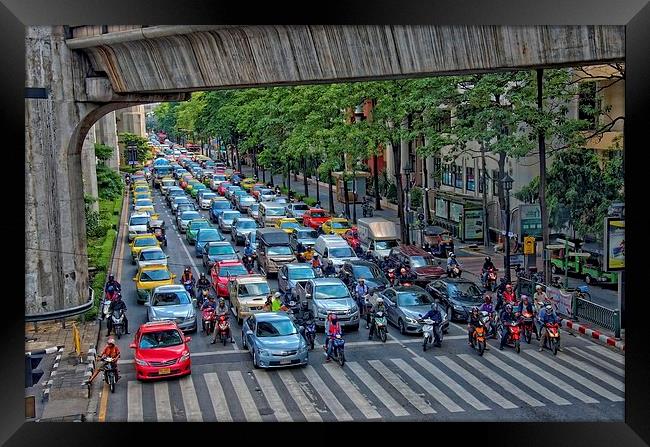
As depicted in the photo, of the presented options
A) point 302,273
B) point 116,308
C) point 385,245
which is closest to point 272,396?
point 116,308

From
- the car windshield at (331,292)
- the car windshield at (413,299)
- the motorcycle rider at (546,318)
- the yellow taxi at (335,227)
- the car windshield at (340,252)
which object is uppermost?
the yellow taxi at (335,227)

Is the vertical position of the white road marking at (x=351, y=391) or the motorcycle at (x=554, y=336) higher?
the motorcycle at (x=554, y=336)

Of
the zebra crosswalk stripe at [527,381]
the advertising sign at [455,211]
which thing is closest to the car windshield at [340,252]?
A: the advertising sign at [455,211]

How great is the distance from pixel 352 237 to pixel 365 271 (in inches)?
373

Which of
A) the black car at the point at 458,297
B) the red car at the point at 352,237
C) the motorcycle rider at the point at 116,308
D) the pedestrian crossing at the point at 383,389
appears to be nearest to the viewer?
the pedestrian crossing at the point at 383,389

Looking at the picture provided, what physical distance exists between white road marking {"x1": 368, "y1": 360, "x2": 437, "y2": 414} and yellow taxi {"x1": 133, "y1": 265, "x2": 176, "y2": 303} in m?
10.6

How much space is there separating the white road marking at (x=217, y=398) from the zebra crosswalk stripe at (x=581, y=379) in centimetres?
797

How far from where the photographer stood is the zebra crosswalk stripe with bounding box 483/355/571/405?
64.5 feet

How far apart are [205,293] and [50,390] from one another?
27.2ft

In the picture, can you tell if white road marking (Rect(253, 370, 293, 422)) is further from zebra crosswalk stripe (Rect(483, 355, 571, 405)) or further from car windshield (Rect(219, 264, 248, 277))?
car windshield (Rect(219, 264, 248, 277))

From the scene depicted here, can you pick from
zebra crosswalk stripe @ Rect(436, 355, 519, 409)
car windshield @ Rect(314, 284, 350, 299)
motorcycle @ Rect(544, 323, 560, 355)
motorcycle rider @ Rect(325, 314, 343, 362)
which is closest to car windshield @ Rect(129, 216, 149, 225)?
car windshield @ Rect(314, 284, 350, 299)

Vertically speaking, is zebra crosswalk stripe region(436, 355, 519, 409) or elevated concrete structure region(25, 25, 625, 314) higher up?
elevated concrete structure region(25, 25, 625, 314)

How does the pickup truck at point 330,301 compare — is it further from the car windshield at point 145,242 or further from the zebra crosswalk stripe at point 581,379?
the car windshield at point 145,242

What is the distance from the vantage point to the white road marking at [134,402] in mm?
19002
